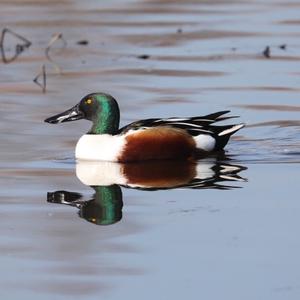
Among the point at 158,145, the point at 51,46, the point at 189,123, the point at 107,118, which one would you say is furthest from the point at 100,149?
the point at 51,46

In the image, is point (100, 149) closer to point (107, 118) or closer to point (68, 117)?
point (107, 118)

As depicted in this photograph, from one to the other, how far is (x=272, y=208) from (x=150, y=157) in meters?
2.23

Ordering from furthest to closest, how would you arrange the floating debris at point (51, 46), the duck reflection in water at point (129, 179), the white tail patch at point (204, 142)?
the floating debris at point (51, 46)
the white tail patch at point (204, 142)
the duck reflection in water at point (129, 179)

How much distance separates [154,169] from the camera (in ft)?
32.0

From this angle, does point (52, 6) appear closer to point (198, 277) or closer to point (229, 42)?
point (229, 42)

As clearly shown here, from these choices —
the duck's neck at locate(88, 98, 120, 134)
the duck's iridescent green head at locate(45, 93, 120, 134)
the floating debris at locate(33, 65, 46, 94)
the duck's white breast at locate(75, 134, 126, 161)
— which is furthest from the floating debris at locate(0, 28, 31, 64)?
the duck's white breast at locate(75, 134, 126, 161)

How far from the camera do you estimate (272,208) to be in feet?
26.3

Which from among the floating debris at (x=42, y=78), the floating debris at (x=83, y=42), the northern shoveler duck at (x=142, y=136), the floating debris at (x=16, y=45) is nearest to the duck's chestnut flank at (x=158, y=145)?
the northern shoveler duck at (x=142, y=136)

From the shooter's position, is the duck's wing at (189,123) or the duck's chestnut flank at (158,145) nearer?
the duck's chestnut flank at (158,145)

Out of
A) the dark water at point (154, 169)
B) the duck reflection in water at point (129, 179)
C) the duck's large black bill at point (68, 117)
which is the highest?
the duck's large black bill at point (68, 117)

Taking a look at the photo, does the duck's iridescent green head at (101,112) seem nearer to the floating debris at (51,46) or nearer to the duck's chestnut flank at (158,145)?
the duck's chestnut flank at (158,145)

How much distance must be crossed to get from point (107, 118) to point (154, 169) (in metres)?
0.77

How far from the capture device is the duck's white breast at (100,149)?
10047mm

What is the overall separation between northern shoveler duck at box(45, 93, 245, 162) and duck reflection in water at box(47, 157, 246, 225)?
92 mm
